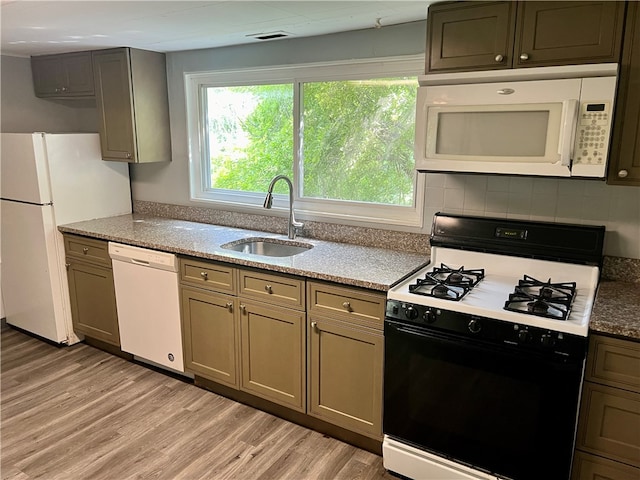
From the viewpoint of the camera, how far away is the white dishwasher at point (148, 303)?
2918mm

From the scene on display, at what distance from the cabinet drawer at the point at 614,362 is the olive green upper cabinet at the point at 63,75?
3535 millimetres

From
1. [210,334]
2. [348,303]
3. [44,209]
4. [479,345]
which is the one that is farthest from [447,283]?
[44,209]

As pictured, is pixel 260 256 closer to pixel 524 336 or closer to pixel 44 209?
pixel 524 336

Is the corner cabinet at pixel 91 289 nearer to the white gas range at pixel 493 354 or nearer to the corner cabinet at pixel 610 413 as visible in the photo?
the white gas range at pixel 493 354

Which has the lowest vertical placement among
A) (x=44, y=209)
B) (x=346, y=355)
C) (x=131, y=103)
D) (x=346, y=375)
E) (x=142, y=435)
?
(x=142, y=435)

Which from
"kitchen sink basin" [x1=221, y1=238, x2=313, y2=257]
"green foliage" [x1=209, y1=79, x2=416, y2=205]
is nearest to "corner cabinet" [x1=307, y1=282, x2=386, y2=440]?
"kitchen sink basin" [x1=221, y1=238, x2=313, y2=257]

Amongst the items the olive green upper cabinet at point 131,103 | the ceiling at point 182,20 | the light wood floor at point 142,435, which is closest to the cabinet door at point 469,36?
the ceiling at point 182,20

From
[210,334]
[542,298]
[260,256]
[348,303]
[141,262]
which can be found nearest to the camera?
[542,298]

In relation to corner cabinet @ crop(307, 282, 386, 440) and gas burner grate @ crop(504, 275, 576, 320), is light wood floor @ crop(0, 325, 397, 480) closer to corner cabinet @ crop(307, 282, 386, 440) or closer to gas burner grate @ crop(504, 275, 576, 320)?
corner cabinet @ crop(307, 282, 386, 440)

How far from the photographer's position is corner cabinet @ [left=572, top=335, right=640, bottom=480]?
1736mm

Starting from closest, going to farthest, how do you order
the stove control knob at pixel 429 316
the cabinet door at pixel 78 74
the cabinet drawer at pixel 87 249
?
the stove control knob at pixel 429 316 → the cabinet drawer at pixel 87 249 → the cabinet door at pixel 78 74

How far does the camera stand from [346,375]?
7.79 ft

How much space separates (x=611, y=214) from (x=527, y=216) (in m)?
0.36

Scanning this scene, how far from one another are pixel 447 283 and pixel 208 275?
133 centimetres
